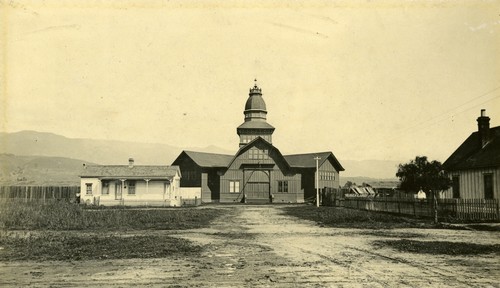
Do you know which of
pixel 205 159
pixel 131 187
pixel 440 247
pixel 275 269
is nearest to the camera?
pixel 275 269

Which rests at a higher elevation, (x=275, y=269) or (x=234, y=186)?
(x=234, y=186)

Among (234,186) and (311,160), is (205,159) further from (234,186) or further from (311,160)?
(311,160)

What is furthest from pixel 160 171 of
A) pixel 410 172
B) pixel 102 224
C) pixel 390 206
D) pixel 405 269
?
pixel 405 269

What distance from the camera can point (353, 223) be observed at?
2341cm

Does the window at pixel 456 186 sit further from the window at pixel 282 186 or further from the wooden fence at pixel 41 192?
the wooden fence at pixel 41 192

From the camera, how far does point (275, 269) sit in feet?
34.7

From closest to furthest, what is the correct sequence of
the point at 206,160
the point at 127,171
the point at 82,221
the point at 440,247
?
the point at 440,247, the point at 82,221, the point at 127,171, the point at 206,160

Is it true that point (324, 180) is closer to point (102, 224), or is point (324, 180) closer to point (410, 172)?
point (410, 172)

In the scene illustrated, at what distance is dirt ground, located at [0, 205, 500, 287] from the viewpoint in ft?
30.2

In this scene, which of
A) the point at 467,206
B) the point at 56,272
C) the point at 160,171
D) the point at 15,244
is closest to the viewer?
the point at 56,272

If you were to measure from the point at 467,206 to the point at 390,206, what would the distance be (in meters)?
6.62

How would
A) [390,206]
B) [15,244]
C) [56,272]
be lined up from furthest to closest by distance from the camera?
[390,206] → [15,244] → [56,272]

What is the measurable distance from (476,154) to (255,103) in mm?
34872

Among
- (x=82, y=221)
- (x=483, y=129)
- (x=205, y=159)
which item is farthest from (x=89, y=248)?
(x=205, y=159)
